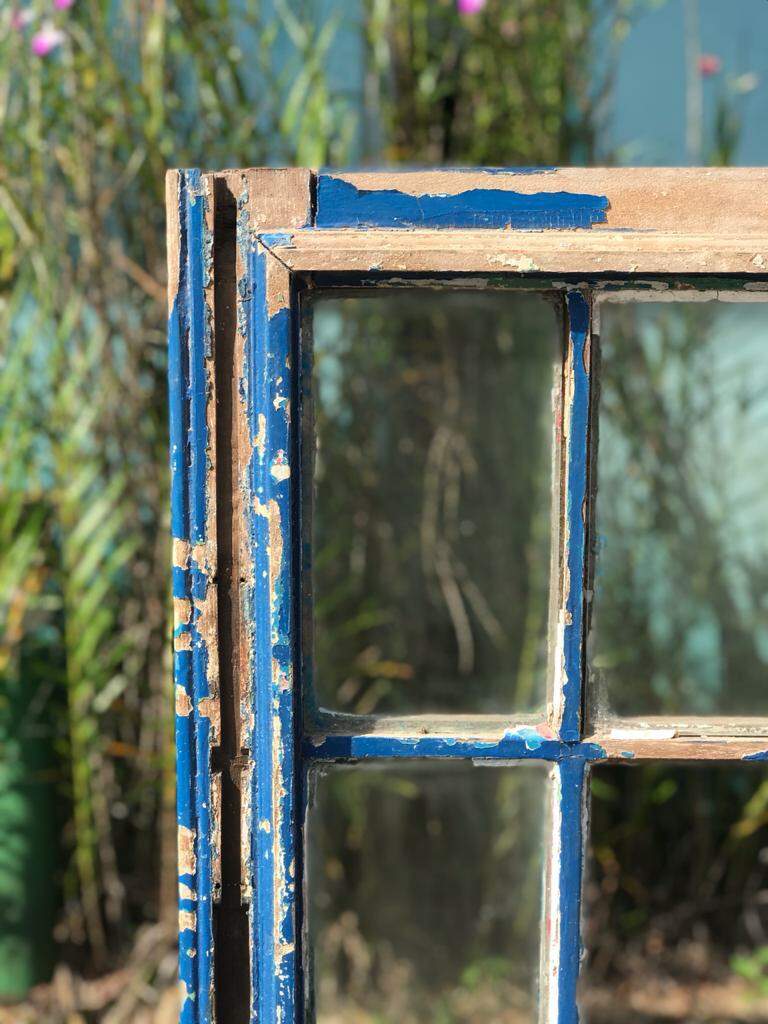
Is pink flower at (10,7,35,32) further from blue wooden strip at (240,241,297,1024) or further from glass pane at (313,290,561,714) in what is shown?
blue wooden strip at (240,241,297,1024)

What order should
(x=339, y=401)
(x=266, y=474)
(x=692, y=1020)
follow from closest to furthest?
1. (x=266, y=474)
2. (x=339, y=401)
3. (x=692, y=1020)

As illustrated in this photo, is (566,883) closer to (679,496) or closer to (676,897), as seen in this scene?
(679,496)

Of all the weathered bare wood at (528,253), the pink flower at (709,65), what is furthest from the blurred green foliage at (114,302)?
the weathered bare wood at (528,253)

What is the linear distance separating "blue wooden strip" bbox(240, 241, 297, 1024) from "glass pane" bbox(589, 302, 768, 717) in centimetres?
118

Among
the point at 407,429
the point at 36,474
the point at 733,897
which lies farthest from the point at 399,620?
the point at 733,897

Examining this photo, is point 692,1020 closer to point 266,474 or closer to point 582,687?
point 582,687

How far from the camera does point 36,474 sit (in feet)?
5.39

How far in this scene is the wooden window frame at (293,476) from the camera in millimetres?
783

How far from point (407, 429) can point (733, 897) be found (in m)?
1.22

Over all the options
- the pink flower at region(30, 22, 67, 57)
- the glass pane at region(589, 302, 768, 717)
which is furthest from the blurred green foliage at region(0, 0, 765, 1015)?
the glass pane at region(589, 302, 768, 717)

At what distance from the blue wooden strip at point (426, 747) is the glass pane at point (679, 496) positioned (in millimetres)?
1086

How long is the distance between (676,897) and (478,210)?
5.73 ft

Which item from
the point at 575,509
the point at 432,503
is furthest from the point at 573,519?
the point at 432,503

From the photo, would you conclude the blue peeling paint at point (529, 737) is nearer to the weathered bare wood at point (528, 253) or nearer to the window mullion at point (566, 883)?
the window mullion at point (566, 883)
